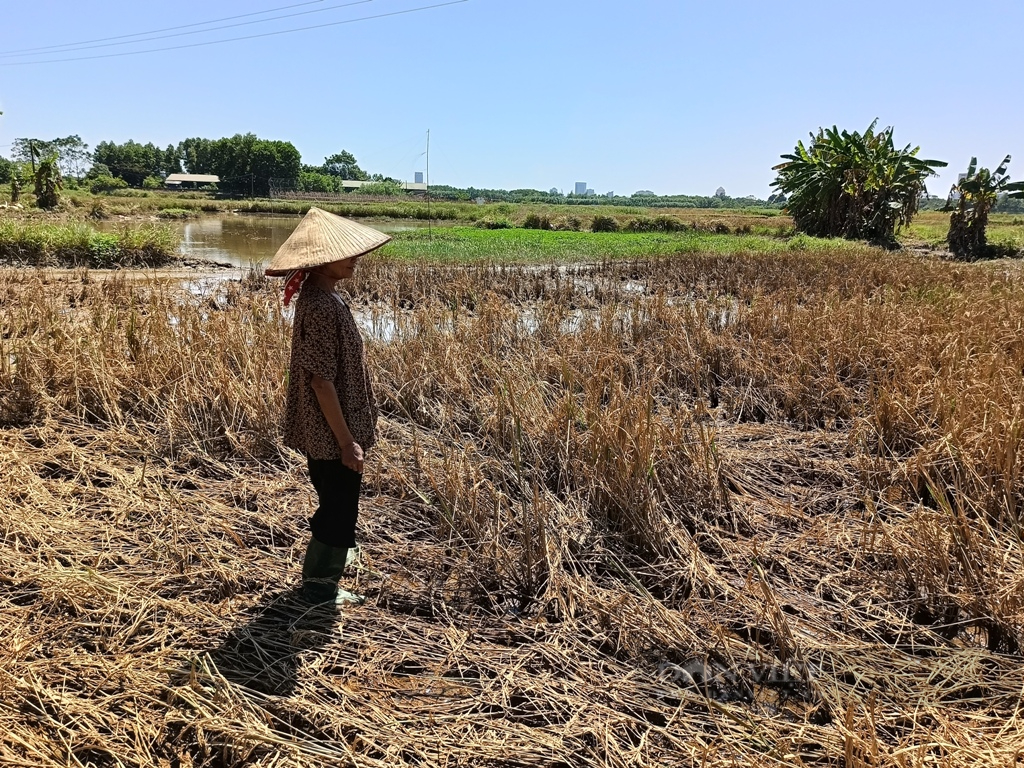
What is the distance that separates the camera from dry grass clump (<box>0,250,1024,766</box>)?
1678mm

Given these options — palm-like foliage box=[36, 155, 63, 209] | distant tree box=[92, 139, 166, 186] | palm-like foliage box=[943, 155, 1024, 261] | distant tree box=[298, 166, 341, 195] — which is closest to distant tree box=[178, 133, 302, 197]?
distant tree box=[298, 166, 341, 195]

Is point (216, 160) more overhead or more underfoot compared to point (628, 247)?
more overhead

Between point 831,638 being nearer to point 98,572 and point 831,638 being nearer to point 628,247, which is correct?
point 98,572

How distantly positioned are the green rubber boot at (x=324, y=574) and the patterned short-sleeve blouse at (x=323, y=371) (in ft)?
1.30

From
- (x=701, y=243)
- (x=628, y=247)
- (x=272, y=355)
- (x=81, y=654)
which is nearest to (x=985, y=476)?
(x=81, y=654)

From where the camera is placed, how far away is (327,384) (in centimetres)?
199

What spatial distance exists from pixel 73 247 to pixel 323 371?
1278 cm

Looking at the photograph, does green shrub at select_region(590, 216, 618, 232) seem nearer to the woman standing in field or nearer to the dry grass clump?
the dry grass clump

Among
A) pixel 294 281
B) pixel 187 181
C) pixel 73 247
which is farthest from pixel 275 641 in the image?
pixel 187 181

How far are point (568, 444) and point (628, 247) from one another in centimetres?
1465

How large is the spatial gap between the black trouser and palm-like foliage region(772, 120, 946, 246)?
22.1 meters

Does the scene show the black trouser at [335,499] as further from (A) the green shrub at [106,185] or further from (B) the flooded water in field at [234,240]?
(A) the green shrub at [106,185]

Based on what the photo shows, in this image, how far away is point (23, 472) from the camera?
2984mm

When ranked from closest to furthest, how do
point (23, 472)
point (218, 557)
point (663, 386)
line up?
point (218, 557) < point (23, 472) < point (663, 386)
